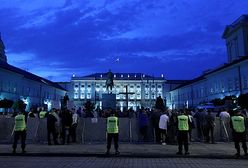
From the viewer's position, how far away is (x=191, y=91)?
396 feet

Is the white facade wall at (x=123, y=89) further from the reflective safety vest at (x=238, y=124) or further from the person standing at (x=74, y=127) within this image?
the reflective safety vest at (x=238, y=124)

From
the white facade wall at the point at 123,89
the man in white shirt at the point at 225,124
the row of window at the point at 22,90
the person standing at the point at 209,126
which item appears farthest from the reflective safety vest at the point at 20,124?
the white facade wall at the point at 123,89

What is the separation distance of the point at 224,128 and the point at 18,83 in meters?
78.2

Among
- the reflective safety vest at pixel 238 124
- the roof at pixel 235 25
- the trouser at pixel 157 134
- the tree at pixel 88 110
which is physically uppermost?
the roof at pixel 235 25

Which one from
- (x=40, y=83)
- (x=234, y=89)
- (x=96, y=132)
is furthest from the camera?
(x=40, y=83)

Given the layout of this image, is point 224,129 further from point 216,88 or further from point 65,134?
point 216,88

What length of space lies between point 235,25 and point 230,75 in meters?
20.4

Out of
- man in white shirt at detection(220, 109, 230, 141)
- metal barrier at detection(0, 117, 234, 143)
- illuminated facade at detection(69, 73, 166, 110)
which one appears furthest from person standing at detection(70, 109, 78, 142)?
illuminated facade at detection(69, 73, 166, 110)

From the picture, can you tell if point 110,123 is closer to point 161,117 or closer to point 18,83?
point 161,117

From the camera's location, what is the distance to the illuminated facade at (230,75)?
76.8m

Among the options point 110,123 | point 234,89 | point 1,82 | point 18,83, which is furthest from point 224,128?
point 18,83

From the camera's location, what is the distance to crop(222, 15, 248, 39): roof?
91.7 m

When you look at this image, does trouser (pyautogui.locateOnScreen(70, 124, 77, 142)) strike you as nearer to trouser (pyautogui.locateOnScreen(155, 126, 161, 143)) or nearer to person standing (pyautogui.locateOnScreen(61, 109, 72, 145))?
person standing (pyautogui.locateOnScreen(61, 109, 72, 145))

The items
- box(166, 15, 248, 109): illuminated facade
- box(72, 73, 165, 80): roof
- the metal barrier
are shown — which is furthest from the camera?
box(72, 73, 165, 80): roof
